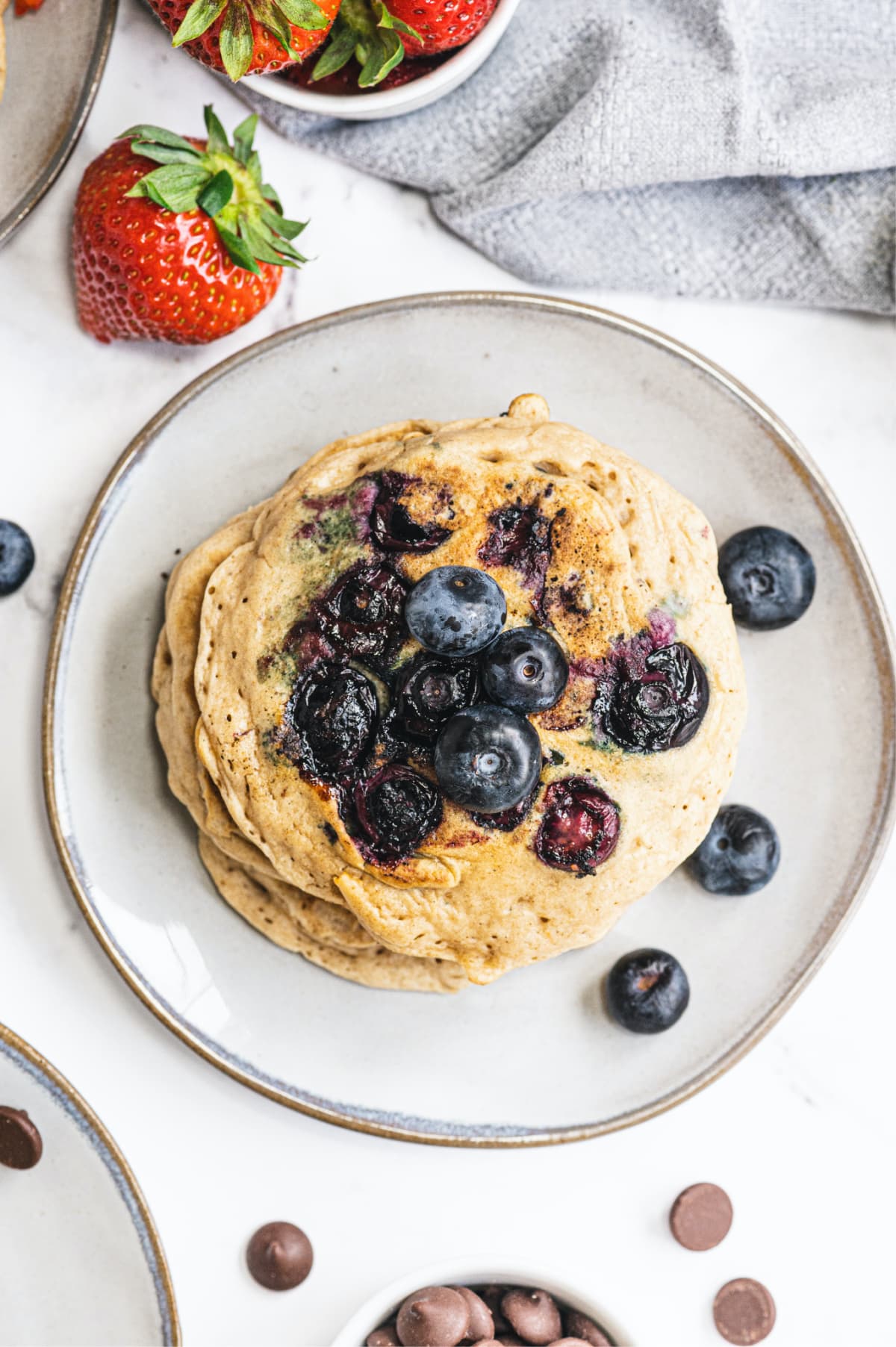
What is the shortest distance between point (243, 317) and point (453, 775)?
1083 millimetres

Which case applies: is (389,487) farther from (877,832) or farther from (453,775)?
(877,832)

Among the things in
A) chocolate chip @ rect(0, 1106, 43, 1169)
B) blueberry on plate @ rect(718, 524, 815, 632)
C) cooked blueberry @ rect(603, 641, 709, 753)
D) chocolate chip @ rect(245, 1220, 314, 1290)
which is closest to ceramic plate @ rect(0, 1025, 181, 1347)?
chocolate chip @ rect(0, 1106, 43, 1169)

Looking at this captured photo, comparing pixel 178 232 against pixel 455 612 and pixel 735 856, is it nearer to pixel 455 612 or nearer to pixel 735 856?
pixel 455 612

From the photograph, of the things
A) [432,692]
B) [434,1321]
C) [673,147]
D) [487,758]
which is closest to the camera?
[487,758]

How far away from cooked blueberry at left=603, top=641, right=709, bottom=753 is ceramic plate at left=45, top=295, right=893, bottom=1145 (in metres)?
0.48

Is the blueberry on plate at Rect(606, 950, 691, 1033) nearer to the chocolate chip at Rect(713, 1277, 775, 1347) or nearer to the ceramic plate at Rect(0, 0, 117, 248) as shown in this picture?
the chocolate chip at Rect(713, 1277, 775, 1347)

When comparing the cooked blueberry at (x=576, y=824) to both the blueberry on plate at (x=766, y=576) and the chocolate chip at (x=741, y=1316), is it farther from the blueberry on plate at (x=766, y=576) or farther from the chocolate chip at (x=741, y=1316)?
the chocolate chip at (x=741, y=1316)

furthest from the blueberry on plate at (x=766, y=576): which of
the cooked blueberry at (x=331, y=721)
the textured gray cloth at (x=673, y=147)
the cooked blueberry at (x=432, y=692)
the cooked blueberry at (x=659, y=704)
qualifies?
the cooked blueberry at (x=331, y=721)

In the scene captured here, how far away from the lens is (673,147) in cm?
220

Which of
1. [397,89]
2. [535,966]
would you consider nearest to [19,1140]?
[535,966]

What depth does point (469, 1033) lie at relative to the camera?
7.24 ft

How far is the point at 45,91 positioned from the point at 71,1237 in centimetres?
225

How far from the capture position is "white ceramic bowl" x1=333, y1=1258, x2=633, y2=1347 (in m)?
2.13

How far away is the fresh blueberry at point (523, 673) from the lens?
165 cm
